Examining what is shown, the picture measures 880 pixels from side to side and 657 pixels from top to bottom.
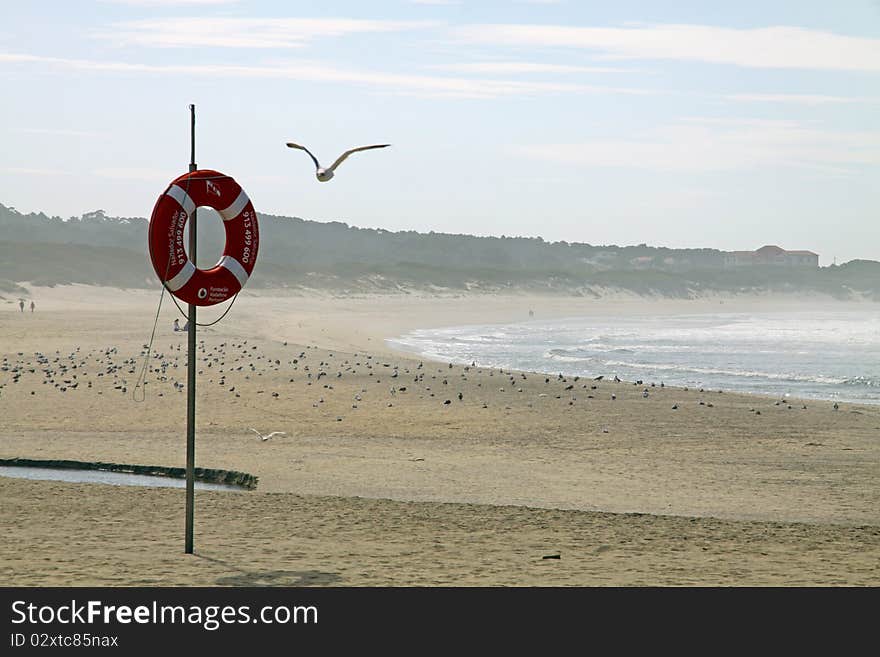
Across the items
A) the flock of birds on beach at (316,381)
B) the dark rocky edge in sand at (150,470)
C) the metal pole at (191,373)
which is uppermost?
A: the metal pole at (191,373)

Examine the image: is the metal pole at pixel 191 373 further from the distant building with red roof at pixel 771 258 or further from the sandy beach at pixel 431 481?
the distant building with red roof at pixel 771 258

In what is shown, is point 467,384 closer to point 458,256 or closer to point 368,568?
point 368,568

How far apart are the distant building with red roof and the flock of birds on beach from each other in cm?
14986

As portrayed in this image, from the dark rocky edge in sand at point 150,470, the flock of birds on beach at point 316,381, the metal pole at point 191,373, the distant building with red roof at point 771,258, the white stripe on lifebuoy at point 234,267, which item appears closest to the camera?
the metal pole at point 191,373

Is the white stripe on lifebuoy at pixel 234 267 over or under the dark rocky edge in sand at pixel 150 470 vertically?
over

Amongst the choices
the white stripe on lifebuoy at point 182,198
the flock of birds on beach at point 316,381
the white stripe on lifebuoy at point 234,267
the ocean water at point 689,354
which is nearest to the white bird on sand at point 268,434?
the flock of birds on beach at point 316,381

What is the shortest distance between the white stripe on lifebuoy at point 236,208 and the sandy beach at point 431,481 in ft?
7.04

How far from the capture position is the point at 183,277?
7.48 metres

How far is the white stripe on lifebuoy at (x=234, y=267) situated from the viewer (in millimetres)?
7676

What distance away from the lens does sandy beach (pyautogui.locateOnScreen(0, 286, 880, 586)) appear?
725cm

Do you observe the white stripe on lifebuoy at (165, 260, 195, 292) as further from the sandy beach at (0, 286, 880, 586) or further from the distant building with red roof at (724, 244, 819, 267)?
the distant building with red roof at (724, 244, 819, 267)

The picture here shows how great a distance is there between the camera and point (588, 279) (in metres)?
113

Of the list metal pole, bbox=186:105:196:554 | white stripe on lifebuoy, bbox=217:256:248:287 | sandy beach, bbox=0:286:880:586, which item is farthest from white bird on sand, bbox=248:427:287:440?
white stripe on lifebuoy, bbox=217:256:248:287

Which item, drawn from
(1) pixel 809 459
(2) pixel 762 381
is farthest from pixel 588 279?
(1) pixel 809 459
